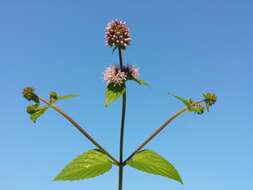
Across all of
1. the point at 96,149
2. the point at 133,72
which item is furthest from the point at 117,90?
the point at 96,149

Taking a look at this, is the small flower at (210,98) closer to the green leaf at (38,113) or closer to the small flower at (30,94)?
the green leaf at (38,113)

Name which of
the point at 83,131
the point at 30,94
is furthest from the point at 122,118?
the point at 30,94

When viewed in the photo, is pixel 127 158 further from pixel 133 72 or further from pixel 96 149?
pixel 133 72

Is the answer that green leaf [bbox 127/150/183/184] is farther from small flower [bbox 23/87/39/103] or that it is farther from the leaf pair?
small flower [bbox 23/87/39/103]

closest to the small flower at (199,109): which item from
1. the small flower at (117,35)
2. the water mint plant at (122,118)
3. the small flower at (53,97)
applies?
the water mint plant at (122,118)

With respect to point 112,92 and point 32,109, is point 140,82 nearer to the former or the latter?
point 112,92

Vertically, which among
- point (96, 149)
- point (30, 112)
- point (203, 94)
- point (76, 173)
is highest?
point (203, 94)

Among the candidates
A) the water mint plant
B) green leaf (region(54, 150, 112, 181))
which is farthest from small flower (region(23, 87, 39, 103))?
green leaf (region(54, 150, 112, 181))

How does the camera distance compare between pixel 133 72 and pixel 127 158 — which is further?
pixel 133 72
